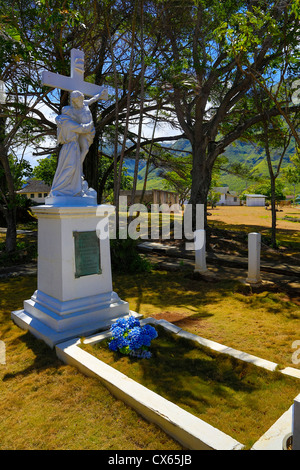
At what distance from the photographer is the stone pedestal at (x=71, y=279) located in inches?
156

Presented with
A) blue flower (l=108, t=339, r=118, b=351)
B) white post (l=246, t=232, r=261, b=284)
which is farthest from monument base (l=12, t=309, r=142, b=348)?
white post (l=246, t=232, r=261, b=284)

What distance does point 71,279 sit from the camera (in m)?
4.07

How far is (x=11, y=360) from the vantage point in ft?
11.5

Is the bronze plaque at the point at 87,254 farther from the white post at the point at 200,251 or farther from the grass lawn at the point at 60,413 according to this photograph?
the white post at the point at 200,251

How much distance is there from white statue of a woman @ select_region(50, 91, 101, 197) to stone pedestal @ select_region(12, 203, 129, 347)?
44 cm

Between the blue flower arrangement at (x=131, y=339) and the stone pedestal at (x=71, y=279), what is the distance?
0.52 meters

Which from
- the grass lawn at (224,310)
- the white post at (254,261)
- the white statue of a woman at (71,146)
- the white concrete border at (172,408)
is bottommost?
the grass lawn at (224,310)

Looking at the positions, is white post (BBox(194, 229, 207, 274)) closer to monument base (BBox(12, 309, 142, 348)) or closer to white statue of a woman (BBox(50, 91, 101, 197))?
monument base (BBox(12, 309, 142, 348))

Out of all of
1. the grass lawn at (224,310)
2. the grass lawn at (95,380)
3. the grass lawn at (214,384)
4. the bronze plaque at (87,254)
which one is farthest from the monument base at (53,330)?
the grass lawn at (224,310)

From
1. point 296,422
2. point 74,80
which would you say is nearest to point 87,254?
point 74,80

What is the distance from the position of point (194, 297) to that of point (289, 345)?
2345 mm

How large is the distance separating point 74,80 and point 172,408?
4493 millimetres

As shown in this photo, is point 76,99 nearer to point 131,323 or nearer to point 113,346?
point 131,323
